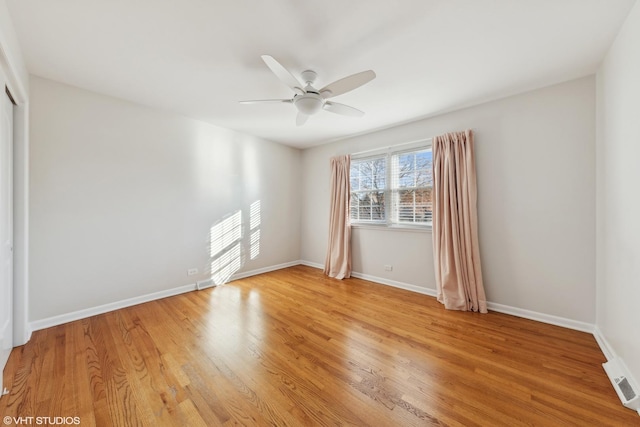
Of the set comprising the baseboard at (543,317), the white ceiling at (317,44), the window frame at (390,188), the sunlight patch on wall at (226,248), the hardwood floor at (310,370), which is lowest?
the hardwood floor at (310,370)

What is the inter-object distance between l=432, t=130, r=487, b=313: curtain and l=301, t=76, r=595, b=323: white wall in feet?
0.49

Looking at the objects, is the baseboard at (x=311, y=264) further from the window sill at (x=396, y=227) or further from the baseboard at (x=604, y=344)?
the baseboard at (x=604, y=344)

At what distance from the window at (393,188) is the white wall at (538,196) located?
526 mm

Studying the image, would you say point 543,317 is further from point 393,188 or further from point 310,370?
point 310,370

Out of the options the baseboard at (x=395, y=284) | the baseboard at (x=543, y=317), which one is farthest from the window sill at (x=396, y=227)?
the baseboard at (x=543, y=317)

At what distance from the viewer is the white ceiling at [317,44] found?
1.57 metres

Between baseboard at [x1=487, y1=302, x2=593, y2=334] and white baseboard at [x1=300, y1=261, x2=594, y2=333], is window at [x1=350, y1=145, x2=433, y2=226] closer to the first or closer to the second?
white baseboard at [x1=300, y1=261, x2=594, y2=333]

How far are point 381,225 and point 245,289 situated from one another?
236cm

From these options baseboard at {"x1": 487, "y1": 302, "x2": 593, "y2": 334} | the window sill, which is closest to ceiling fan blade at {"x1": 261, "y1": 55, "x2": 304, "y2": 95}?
the window sill

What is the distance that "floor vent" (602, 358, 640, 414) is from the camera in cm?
142

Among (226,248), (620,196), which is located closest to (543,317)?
(620,196)

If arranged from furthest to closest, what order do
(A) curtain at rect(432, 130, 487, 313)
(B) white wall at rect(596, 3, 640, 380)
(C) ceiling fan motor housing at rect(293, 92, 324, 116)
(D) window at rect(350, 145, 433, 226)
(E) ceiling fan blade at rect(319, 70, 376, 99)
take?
(D) window at rect(350, 145, 433, 226)
(A) curtain at rect(432, 130, 487, 313)
(C) ceiling fan motor housing at rect(293, 92, 324, 116)
(E) ceiling fan blade at rect(319, 70, 376, 99)
(B) white wall at rect(596, 3, 640, 380)

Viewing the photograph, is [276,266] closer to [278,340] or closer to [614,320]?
[278,340]

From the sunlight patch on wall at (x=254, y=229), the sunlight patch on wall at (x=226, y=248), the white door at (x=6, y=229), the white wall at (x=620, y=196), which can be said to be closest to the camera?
the white wall at (x=620, y=196)
